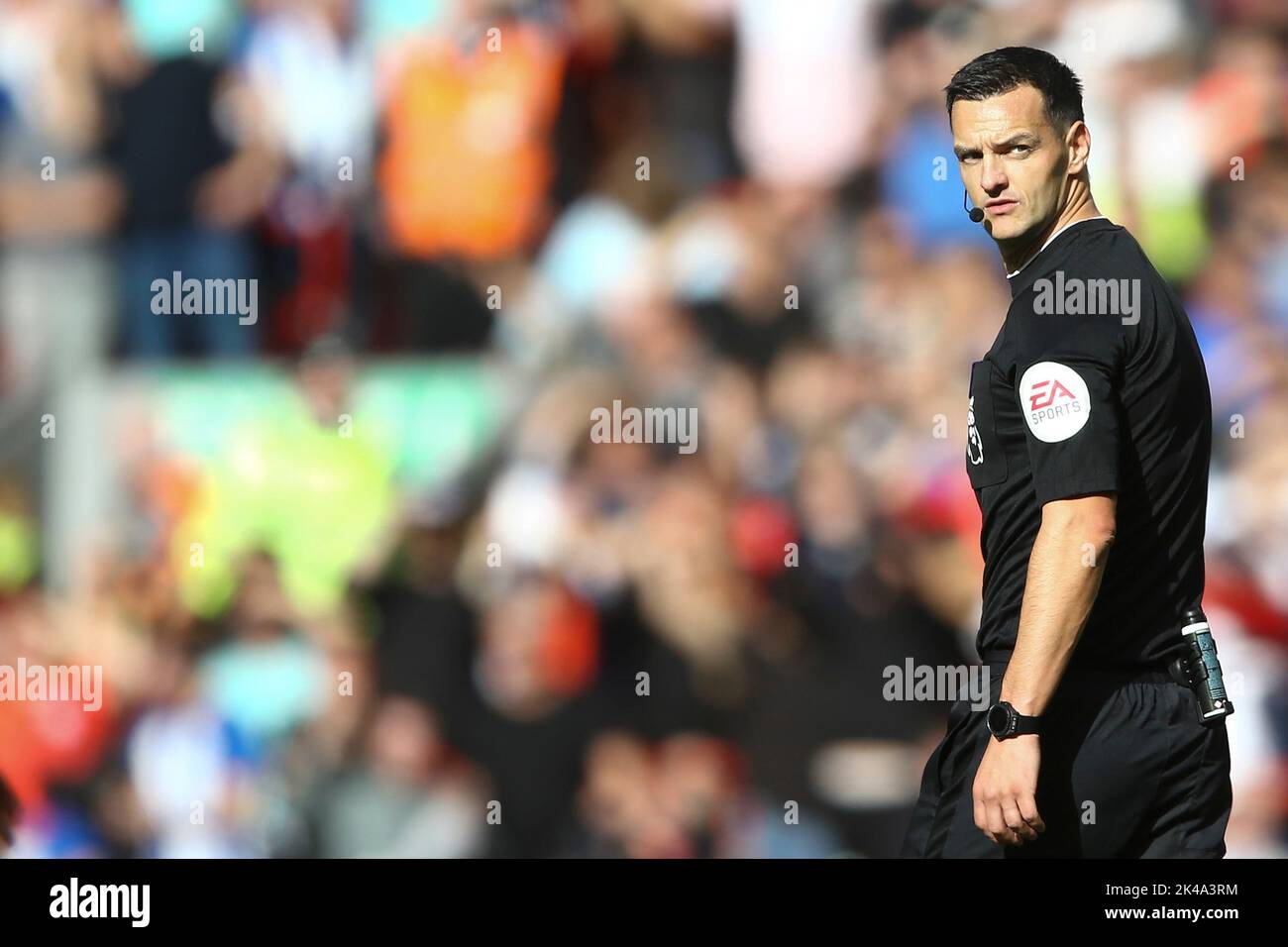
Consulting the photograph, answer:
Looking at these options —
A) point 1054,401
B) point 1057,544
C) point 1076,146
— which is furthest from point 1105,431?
point 1076,146

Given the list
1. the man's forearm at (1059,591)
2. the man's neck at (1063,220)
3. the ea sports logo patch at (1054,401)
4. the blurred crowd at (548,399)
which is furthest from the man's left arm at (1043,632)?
the blurred crowd at (548,399)

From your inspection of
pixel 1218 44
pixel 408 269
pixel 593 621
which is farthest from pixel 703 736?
pixel 1218 44

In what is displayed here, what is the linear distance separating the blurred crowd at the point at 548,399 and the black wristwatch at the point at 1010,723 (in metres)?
3.16

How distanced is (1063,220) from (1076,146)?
5.2 inches

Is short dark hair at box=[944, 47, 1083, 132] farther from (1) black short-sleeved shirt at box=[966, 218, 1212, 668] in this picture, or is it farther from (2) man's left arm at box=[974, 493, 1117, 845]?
(2) man's left arm at box=[974, 493, 1117, 845]

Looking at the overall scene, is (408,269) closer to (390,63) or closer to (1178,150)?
(390,63)

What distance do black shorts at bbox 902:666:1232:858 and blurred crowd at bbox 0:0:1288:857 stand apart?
9.93 feet

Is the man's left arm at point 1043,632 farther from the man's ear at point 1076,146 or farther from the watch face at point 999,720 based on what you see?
the man's ear at point 1076,146

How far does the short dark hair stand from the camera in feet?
9.68

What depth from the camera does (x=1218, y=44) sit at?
644 cm

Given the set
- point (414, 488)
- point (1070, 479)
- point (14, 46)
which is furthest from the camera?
point (14, 46)

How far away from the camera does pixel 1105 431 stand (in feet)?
8.98

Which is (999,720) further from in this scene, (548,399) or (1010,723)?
(548,399)
